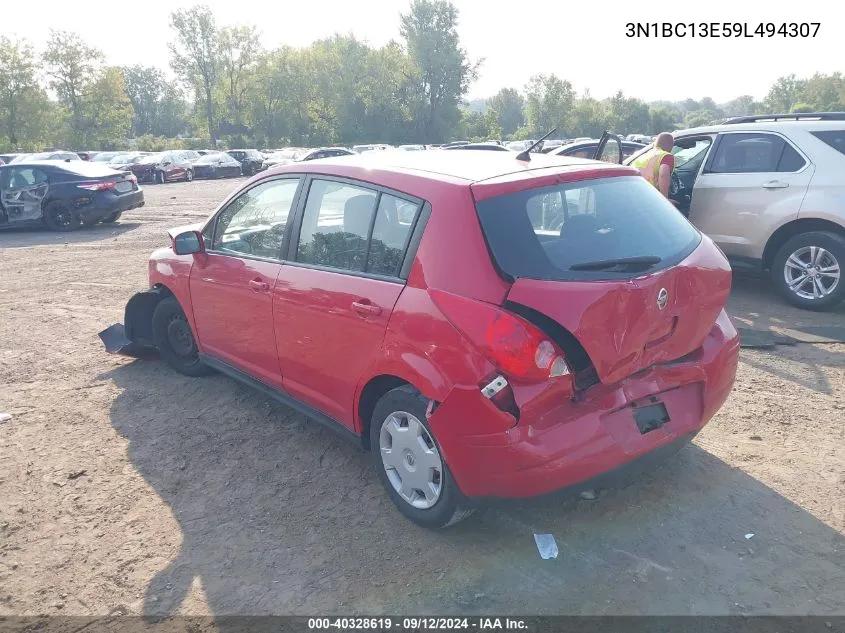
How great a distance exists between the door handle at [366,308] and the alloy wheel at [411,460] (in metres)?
0.49

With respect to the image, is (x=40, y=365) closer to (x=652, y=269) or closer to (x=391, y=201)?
(x=391, y=201)

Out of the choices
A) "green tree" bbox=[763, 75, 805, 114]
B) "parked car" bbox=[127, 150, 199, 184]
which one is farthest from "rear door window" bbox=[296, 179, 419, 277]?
"green tree" bbox=[763, 75, 805, 114]

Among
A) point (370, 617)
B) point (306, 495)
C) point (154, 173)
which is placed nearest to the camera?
point (370, 617)

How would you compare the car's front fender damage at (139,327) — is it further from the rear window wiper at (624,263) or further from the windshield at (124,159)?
the windshield at (124,159)

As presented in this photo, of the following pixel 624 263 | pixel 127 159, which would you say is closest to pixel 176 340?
pixel 624 263

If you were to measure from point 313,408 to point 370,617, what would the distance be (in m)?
1.41

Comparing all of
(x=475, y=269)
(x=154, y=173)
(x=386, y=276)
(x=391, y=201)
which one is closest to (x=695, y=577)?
(x=475, y=269)

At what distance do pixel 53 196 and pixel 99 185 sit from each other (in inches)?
37.2

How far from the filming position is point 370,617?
8.85 ft

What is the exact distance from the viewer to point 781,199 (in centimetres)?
676

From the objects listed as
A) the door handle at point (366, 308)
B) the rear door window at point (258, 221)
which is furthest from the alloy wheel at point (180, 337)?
the door handle at point (366, 308)

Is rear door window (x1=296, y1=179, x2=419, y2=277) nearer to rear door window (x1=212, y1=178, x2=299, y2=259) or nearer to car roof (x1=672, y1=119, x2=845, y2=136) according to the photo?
rear door window (x1=212, y1=178, x2=299, y2=259)

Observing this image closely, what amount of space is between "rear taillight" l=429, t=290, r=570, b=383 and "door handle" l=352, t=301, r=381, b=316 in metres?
0.61

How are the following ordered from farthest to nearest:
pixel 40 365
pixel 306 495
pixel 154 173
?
pixel 154 173 → pixel 40 365 → pixel 306 495
